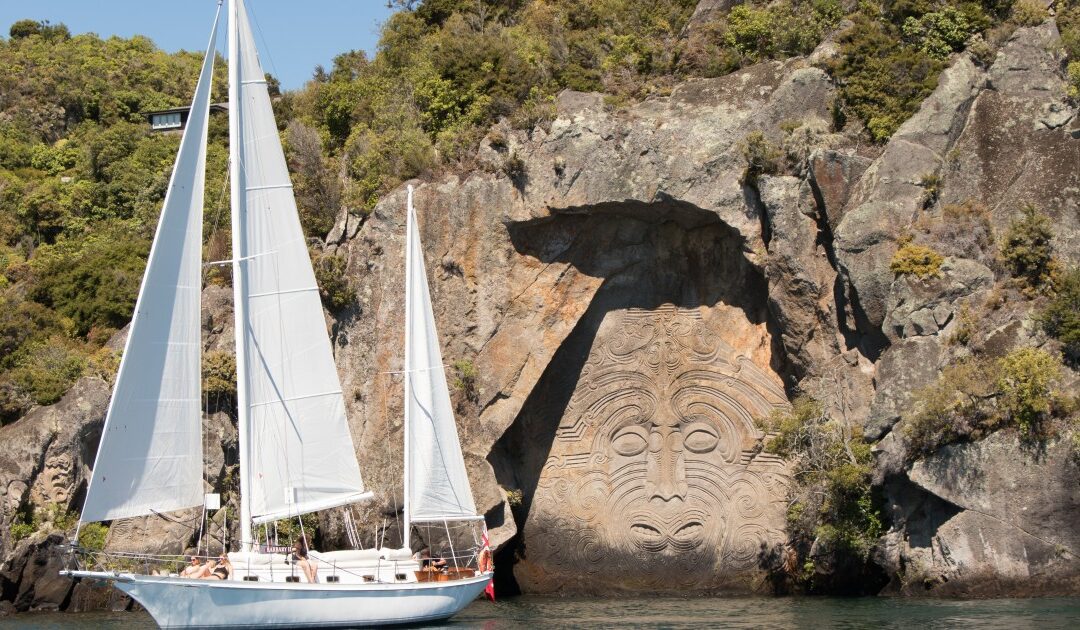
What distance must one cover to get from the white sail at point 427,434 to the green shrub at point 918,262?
Answer: 12.1 m

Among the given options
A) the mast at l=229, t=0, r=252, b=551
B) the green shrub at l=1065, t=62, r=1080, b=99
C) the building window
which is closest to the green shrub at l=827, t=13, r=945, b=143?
the green shrub at l=1065, t=62, r=1080, b=99

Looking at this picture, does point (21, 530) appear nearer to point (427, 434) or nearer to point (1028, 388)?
point (427, 434)

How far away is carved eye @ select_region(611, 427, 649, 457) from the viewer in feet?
123

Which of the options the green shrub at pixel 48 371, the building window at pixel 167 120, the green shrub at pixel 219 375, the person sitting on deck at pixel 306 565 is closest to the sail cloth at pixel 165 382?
the person sitting on deck at pixel 306 565

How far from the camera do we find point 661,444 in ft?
123

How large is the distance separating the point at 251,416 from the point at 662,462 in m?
14.2

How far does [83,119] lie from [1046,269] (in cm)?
4977

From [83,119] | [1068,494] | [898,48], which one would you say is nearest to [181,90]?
[83,119]

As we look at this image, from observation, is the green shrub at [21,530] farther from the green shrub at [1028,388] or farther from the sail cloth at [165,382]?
the green shrub at [1028,388]

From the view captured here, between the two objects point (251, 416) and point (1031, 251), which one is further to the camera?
point (1031, 251)

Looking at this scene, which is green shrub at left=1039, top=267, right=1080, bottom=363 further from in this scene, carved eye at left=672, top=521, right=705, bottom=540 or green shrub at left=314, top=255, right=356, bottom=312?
green shrub at left=314, top=255, right=356, bottom=312

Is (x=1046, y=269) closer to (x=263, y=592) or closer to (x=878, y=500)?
(x=878, y=500)

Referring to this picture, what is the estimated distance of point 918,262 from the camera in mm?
32562

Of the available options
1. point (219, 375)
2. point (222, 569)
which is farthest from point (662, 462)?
point (222, 569)
